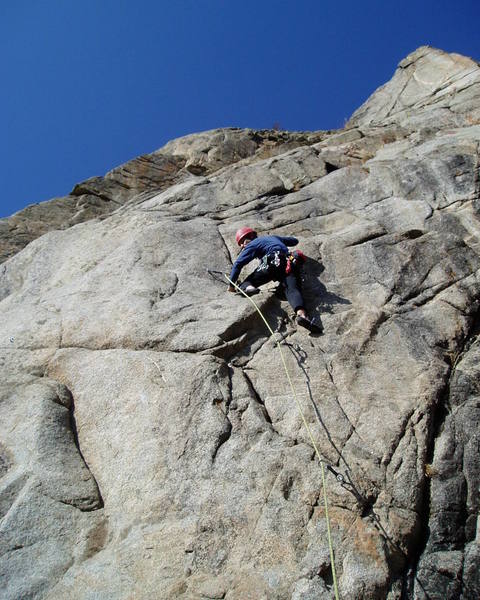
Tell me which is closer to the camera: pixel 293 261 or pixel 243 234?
pixel 293 261

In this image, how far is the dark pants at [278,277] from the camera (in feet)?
23.0

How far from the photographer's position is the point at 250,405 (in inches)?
225

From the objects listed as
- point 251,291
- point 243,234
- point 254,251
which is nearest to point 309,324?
point 251,291

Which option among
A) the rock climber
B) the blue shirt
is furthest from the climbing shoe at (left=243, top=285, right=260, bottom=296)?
the blue shirt

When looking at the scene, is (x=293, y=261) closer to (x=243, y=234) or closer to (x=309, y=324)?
(x=309, y=324)

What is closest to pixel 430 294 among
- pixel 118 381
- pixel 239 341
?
pixel 239 341

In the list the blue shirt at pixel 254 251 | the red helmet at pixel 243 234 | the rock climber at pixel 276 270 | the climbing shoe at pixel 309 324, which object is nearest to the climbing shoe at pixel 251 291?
the rock climber at pixel 276 270

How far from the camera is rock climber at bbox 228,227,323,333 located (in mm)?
6896

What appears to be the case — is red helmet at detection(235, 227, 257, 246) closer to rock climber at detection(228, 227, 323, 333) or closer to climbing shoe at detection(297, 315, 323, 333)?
rock climber at detection(228, 227, 323, 333)

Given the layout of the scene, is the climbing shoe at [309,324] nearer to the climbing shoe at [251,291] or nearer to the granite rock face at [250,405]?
the granite rock face at [250,405]

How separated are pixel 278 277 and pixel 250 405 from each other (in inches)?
91.3

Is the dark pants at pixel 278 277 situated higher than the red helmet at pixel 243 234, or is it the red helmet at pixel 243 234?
the red helmet at pixel 243 234

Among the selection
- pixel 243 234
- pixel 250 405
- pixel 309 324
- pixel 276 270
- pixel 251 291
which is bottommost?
pixel 250 405

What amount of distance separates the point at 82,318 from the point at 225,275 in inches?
86.9
